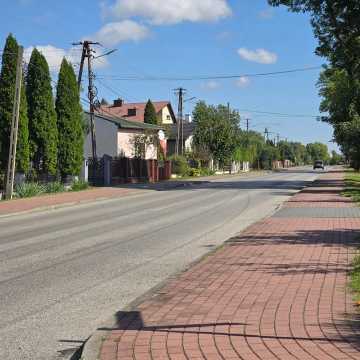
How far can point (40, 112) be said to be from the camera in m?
31.1

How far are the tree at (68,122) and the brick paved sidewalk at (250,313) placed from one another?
980 inches

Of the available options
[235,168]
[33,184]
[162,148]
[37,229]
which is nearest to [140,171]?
[162,148]

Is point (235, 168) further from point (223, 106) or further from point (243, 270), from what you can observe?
point (243, 270)

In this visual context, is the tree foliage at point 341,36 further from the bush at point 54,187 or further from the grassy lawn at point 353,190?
the bush at point 54,187

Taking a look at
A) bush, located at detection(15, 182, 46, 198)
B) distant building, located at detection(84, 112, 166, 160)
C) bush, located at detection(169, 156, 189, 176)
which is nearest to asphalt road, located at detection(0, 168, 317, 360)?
bush, located at detection(15, 182, 46, 198)

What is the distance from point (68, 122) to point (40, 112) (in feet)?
11.0

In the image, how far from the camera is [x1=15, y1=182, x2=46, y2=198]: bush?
28.3 meters

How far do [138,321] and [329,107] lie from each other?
1645 inches

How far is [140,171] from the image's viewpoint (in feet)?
159

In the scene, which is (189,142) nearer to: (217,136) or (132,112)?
(217,136)

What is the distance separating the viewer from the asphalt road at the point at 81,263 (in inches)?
235

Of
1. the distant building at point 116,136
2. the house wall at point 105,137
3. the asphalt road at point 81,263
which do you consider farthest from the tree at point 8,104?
the house wall at point 105,137

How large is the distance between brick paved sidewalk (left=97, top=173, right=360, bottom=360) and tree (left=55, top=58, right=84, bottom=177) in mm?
24898

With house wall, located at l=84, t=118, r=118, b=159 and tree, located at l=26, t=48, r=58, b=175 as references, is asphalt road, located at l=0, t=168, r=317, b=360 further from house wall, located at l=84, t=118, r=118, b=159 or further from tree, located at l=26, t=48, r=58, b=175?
house wall, located at l=84, t=118, r=118, b=159
